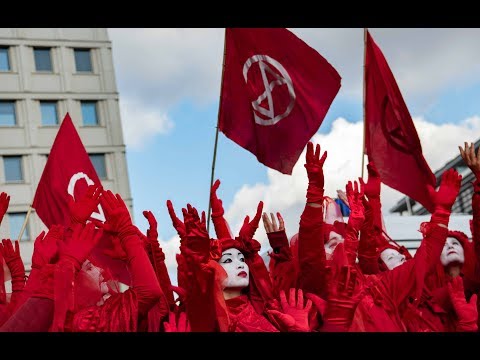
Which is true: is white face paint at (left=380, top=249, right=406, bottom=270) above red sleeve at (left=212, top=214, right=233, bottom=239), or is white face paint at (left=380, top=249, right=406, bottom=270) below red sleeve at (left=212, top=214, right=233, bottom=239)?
below

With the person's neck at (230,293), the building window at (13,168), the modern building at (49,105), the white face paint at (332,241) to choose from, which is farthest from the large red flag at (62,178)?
the building window at (13,168)

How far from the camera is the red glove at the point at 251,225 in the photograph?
6449 millimetres

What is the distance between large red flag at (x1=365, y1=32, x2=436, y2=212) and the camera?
8.52m

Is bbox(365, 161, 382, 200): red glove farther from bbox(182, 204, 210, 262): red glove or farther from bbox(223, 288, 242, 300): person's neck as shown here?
bbox(182, 204, 210, 262): red glove

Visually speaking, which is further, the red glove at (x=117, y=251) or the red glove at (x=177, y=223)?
the red glove at (x=117, y=251)

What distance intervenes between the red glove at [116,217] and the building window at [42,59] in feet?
90.4

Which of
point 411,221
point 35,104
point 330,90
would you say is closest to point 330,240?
point 330,90

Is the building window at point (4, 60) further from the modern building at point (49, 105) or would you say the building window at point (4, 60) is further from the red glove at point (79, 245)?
the red glove at point (79, 245)

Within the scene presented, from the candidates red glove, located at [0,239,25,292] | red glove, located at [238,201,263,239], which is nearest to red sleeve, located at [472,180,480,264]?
red glove, located at [238,201,263,239]

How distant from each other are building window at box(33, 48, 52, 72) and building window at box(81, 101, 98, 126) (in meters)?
1.59

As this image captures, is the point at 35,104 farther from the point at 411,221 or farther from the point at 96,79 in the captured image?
the point at 411,221
